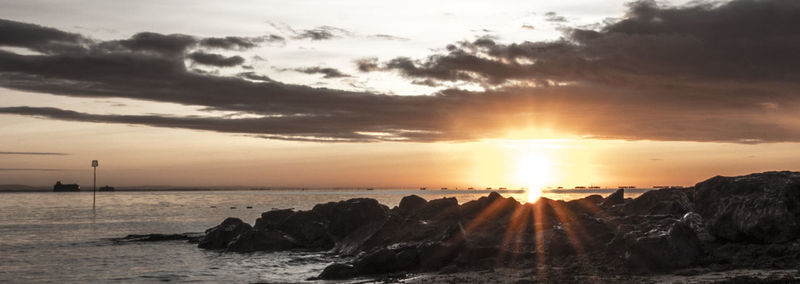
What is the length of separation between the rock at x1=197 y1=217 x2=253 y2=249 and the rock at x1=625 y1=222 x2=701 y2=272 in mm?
31634

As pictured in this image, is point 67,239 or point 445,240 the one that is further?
point 67,239

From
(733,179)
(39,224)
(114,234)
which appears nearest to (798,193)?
(733,179)

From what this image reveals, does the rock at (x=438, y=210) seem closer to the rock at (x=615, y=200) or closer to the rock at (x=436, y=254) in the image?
the rock at (x=436, y=254)

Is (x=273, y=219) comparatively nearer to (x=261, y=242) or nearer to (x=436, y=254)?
(x=261, y=242)

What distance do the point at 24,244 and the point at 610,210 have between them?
4958 cm

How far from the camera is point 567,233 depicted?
102 ft

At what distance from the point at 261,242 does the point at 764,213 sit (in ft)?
108

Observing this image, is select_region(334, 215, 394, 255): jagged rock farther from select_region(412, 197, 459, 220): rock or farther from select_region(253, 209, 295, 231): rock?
select_region(253, 209, 295, 231): rock

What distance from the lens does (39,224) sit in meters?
79.4

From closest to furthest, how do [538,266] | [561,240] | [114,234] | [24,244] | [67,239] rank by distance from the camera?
[538,266] < [561,240] < [24,244] < [67,239] < [114,234]

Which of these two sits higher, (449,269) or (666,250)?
(666,250)

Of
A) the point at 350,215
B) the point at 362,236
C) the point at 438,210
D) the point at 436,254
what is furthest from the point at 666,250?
the point at 350,215

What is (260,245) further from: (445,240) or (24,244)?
(24,244)

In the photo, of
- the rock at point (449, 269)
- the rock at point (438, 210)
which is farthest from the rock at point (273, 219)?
the rock at point (449, 269)
